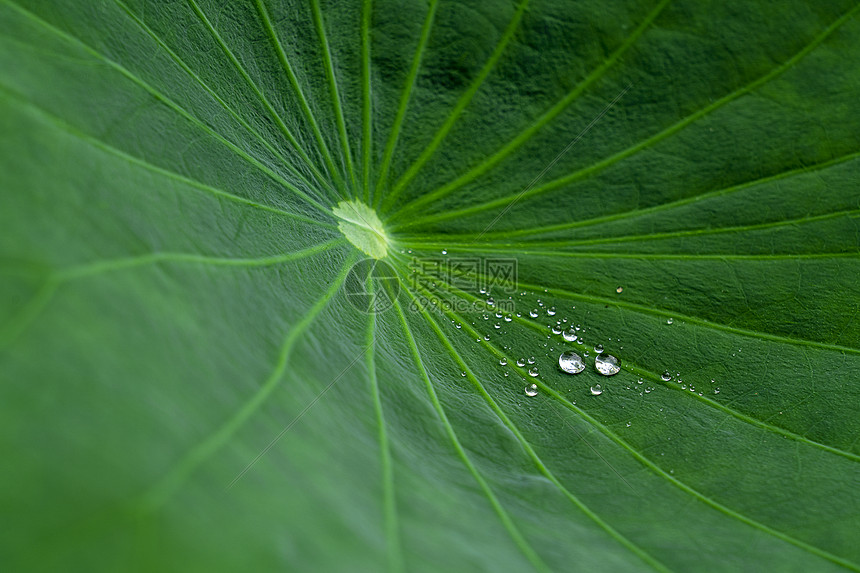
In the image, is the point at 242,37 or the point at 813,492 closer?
the point at 813,492

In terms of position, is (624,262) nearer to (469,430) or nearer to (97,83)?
(469,430)

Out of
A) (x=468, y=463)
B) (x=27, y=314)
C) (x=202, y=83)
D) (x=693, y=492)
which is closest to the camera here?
(x=27, y=314)

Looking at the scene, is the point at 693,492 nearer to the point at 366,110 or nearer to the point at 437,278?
the point at 437,278

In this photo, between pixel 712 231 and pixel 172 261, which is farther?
pixel 712 231

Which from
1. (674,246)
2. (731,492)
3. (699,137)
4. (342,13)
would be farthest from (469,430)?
(342,13)

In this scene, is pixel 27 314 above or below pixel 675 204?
below

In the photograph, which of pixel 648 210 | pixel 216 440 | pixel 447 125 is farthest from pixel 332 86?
pixel 216 440

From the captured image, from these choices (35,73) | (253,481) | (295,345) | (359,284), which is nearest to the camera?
(253,481)
